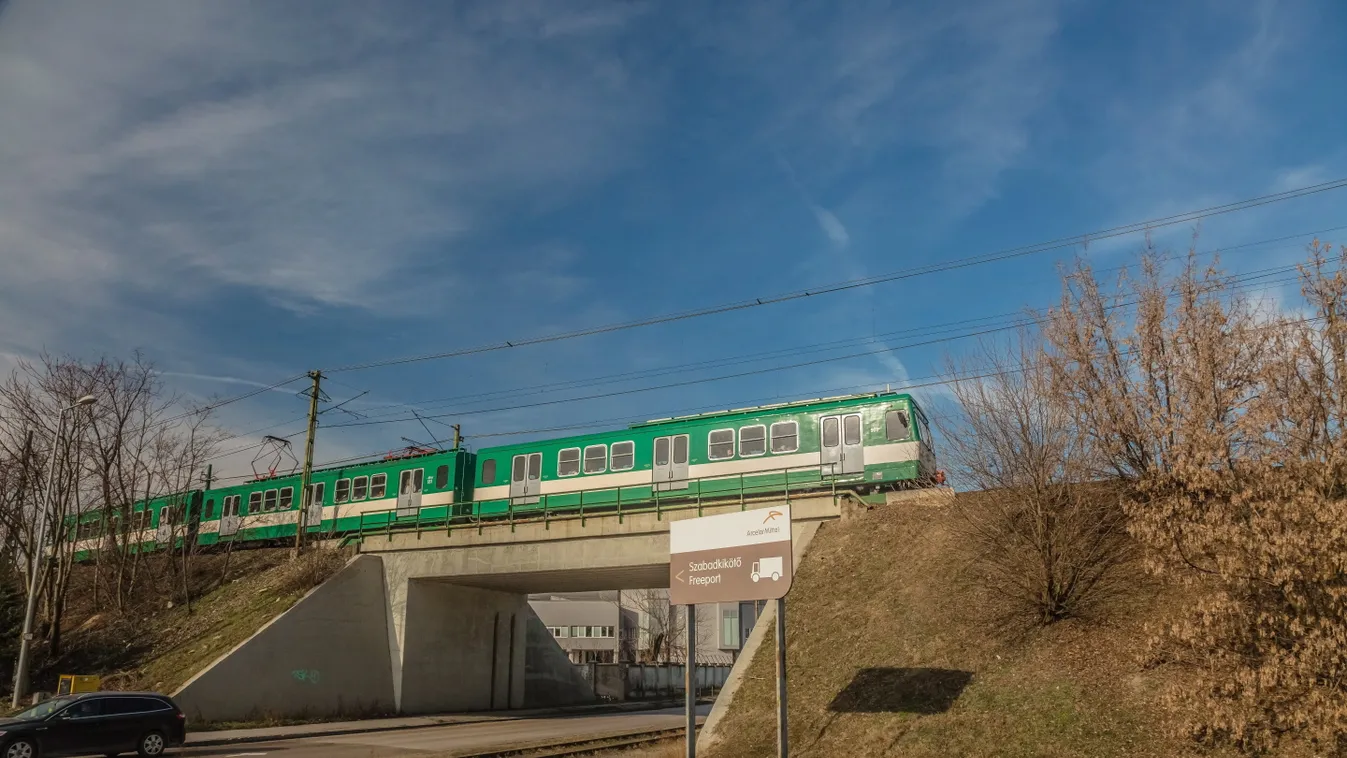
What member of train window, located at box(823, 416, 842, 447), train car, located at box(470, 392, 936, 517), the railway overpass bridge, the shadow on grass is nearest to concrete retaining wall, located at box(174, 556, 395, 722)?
the railway overpass bridge

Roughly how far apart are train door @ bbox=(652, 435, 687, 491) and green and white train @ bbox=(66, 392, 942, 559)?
4 cm

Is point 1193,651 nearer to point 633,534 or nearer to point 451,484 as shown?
point 633,534

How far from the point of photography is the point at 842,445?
92.7ft

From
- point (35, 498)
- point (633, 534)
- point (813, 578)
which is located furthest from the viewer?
point (35, 498)

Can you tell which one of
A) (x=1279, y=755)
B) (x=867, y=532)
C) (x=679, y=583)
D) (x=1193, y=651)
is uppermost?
(x=867, y=532)

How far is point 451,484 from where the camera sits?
121 feet

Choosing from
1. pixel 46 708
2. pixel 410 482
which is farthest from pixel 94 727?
pixel 410 482

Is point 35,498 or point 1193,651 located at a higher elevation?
point 35,498

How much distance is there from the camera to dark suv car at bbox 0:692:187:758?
57.8ft

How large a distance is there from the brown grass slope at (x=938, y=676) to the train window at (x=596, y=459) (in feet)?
38.2

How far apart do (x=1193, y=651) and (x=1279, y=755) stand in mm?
1992

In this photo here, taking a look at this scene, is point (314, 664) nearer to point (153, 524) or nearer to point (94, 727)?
point (94, 727)

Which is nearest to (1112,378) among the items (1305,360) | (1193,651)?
(1305,360)

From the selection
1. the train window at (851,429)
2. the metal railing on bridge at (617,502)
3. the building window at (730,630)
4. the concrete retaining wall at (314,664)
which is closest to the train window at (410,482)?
the metal railing on bridge at (617,502)
